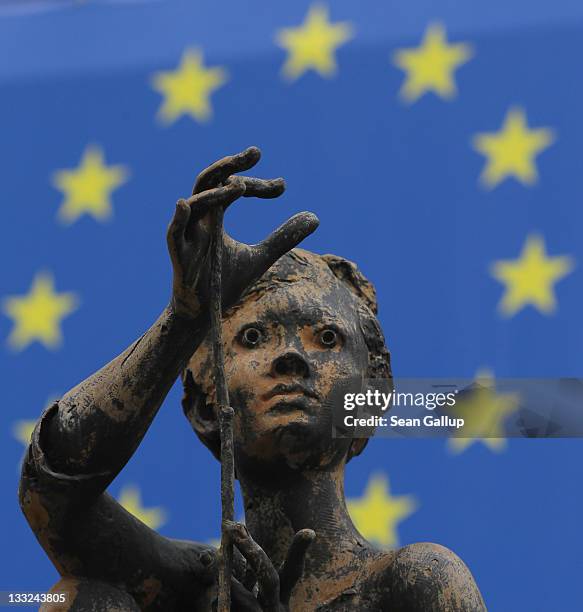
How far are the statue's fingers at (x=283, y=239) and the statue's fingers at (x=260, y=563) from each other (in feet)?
1.83

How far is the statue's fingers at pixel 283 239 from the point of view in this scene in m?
4.45

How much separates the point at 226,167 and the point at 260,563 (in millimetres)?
827

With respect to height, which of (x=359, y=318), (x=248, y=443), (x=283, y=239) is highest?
(x=359, y=318)

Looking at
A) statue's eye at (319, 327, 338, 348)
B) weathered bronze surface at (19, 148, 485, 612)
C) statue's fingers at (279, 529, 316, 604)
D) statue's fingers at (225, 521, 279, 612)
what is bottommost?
statue's fingers at (225, 521, 279, 612)

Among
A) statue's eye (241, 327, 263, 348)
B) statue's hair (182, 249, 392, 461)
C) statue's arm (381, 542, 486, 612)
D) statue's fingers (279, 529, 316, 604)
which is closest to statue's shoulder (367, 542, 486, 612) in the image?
statue's arm (381, 542, 486, 612)

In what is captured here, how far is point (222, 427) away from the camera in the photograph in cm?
434

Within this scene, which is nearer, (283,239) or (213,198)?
(213,198)

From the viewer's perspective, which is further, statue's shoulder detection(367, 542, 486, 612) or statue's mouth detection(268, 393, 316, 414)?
statue's mouth detection(268, 393, 316, 414)

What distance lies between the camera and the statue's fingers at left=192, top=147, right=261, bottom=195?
4277 millimetres

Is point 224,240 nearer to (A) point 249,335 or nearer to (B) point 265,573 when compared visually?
(A) point 249,335

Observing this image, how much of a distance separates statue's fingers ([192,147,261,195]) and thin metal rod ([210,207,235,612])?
100 mm

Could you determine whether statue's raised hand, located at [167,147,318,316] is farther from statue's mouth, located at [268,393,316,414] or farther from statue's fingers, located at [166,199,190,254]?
statue's mouth, located at [268,393,316,414]

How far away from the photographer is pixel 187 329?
4406mm

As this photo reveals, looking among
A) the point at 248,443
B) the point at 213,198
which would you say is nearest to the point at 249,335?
the point at 248,443
